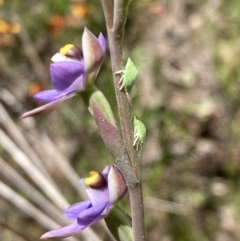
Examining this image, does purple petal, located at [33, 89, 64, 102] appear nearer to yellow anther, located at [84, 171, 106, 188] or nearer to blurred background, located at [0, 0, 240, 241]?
yellow anther, located at [84, 171, 106, 188]

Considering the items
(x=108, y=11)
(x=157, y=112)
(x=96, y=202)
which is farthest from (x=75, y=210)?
(x=157, y=112)

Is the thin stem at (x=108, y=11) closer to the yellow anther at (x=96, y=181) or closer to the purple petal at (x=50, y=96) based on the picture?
the purple petal at (x=50, y=96)

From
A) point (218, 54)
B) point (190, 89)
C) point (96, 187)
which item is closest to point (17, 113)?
point (190, 89)

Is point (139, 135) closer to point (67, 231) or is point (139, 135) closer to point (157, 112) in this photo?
point (67, 231)

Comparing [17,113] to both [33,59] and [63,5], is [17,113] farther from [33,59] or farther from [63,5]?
[63,5]

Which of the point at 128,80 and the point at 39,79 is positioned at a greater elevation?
the point at 128,80

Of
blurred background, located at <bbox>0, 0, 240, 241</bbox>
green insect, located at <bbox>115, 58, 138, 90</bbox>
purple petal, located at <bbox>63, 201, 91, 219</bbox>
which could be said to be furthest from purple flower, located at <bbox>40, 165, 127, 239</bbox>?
blurred background, located at <bbox>0, 0, 240, 241</bbox>
